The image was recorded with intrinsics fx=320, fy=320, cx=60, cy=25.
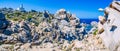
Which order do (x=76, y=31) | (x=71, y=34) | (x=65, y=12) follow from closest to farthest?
(x=71, y=34) < (x=76, y=31) < (x=65, y=12)

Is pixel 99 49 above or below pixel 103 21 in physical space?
below

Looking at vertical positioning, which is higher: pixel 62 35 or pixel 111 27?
pixel 111 27

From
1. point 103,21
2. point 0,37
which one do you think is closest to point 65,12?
point 0,37

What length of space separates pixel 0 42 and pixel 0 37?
313cm

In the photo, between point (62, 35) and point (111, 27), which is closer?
point (111, 27)

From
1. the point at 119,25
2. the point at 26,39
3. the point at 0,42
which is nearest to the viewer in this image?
the point at 119,25

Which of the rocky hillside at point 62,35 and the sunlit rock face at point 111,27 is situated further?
the rocky hillside at point 62,35

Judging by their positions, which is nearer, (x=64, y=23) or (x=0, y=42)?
(x=0, y=42)

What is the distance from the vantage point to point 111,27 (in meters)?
26.8

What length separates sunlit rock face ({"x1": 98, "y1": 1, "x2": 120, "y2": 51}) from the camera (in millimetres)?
25420

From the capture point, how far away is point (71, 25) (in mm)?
112750

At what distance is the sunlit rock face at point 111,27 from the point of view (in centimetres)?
2542

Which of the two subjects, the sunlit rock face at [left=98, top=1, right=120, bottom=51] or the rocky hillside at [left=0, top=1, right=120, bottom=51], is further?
the rocky hillside at [left=0, top=1, right=120, bottom=51]

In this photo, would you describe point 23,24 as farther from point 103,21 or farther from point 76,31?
point 103,21
